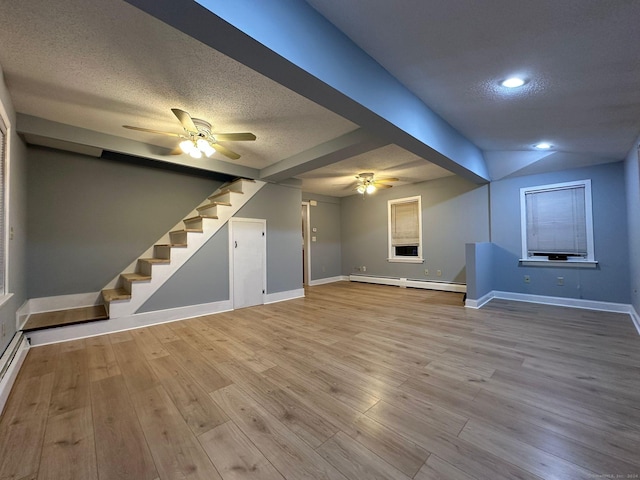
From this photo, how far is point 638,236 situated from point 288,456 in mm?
4630

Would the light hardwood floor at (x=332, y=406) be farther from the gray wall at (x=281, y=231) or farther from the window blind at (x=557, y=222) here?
the gray wall at (x=281, y=231)

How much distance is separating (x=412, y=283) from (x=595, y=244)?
3.26m

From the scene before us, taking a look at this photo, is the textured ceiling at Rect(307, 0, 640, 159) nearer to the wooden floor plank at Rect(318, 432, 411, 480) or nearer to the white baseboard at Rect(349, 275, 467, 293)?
the wooden floor plank at Rect(318, 432, 411, 480)

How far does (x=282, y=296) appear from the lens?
17.1ft

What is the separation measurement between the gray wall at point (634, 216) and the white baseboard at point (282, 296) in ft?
16.6

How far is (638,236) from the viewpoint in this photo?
316 cm

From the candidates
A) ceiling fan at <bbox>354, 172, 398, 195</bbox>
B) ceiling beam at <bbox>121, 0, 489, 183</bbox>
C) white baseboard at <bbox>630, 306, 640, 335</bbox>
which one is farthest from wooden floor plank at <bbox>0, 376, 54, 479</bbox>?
white baseboard at <bbox>630, 306, 640, 335</bbox>

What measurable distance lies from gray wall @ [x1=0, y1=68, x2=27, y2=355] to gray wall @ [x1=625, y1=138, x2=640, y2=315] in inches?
254

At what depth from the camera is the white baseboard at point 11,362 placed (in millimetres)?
1883

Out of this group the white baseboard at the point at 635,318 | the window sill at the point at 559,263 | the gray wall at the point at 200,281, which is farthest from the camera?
the window sill at the point at 559,263

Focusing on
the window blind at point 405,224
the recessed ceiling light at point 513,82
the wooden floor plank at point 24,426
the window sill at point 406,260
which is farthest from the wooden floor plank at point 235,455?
the window blind at point 405,224

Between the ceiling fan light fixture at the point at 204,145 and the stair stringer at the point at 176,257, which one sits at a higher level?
the ceiling fan light fixture at the point at 204,145

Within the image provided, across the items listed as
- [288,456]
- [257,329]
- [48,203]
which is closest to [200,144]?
[257,329]

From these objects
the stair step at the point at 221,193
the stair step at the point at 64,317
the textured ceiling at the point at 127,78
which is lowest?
the stair step at the point at 64,317
